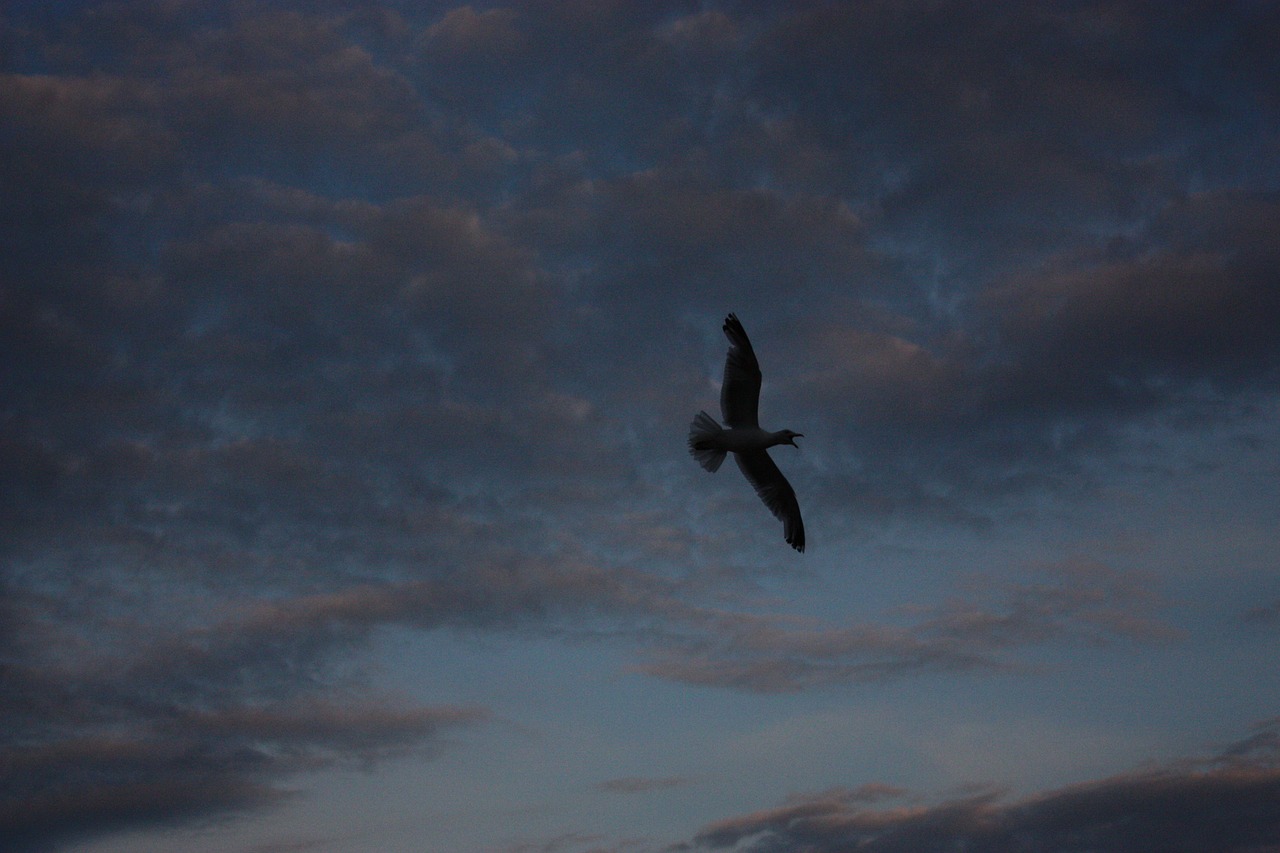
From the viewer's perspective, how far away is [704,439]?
4100 cm

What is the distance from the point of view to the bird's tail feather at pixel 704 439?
135ft

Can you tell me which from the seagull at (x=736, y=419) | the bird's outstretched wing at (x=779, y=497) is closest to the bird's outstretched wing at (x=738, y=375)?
the seagull at (x=736, y=419)

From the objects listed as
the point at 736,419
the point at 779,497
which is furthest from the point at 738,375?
the point at 779,497

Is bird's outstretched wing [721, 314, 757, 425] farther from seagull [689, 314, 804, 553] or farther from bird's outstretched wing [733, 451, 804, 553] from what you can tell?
bird's outstretched wing [733, 451, 804, 553]

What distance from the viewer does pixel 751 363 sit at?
1618 inches

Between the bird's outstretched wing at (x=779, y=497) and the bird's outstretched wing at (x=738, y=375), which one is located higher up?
the bird's outstretched wing at (x=738, y=375)

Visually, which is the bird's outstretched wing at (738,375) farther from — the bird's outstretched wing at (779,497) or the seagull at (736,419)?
the bird's outstretched wing at (779,497)

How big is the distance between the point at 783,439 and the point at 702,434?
2.80m

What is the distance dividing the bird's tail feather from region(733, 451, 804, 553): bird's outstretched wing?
9.20ft

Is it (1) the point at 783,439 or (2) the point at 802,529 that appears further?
(2) the point at 802,529

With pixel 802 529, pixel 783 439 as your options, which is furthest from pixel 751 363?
pixel 802 529

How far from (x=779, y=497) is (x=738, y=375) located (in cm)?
590

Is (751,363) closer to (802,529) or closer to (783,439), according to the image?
(783,439)

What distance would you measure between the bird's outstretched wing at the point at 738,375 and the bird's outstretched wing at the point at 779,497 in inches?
120
